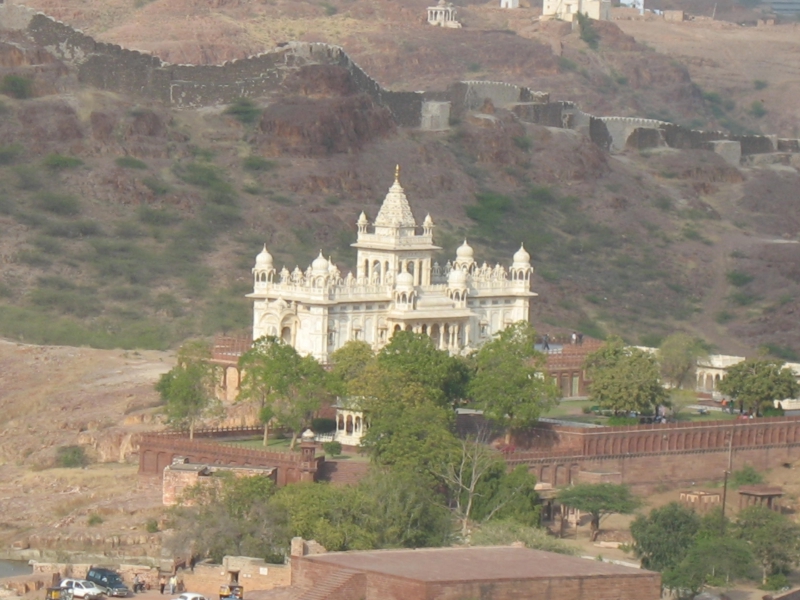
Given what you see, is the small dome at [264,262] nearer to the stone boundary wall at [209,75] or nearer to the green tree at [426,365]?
the green tree at [426,365]

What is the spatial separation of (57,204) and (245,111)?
15.5 metres

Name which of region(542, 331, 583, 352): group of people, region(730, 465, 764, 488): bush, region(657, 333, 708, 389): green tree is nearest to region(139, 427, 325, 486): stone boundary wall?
region(730, 465, 764, 488): bush

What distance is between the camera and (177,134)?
139 metres

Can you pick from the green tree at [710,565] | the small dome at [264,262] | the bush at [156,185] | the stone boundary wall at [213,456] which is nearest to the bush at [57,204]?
the bush at [156,185]

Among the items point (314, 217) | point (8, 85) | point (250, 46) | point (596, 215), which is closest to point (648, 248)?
point (596, 215)

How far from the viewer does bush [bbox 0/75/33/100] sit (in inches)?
5433

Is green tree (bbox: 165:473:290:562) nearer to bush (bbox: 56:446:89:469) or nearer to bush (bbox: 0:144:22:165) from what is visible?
bush (bbox: 56:446:89:469)

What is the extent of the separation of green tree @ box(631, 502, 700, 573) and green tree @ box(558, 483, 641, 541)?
12.2 ft

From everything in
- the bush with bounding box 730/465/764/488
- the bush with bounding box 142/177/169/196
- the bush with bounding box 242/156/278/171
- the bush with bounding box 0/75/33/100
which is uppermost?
the bush with bounding box 0/75/33/100

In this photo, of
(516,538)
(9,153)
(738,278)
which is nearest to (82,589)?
(516,538)

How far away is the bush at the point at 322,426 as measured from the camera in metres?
96.2

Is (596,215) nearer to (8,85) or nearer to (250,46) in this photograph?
(8,85)

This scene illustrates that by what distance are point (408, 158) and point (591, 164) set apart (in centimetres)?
1124

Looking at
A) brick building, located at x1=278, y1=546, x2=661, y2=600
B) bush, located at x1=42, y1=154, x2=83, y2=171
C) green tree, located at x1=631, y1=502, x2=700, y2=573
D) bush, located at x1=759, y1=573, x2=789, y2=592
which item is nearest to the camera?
brick building, located at x1=278, y1=546, x2=661, y2=600
